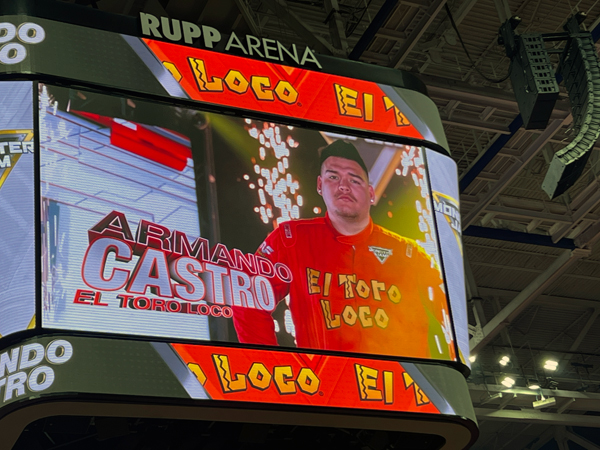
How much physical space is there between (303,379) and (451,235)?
234 centimetres

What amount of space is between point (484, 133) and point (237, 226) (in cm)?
1094

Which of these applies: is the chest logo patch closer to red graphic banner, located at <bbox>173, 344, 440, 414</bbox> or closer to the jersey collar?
the jersey collar

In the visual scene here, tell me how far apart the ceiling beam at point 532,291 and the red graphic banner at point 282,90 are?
10854 millimetres

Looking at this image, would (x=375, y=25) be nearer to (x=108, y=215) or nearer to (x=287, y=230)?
(x=287, y=230)

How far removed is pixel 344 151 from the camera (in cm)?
807

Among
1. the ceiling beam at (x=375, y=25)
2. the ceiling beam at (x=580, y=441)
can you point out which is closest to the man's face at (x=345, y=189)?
the ceiling beam at (x=375, y=25)

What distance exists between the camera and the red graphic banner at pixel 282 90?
7.88 metres

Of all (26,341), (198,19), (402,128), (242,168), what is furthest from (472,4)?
(26,341)

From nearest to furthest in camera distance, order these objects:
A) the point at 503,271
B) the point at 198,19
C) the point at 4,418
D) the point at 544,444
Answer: the point at 4,418
the point at 198,19
the point at 503,271
the point at 544,444

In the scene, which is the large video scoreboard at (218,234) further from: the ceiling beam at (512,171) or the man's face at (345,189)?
the ceiling beam at (512,171)

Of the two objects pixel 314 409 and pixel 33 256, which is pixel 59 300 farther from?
pixel 314 409

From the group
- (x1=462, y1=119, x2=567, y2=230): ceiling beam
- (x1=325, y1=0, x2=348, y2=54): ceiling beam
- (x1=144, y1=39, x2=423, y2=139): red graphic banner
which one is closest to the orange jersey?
(x1=144, y1=39, x2=423, y2=139): red graphic banner

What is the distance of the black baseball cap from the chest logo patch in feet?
2.70

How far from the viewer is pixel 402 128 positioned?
28.1 feet
